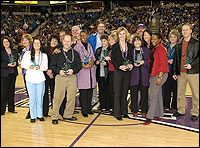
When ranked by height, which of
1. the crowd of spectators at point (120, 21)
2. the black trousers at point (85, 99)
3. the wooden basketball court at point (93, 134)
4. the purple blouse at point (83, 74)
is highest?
the crowd of spectators at point (120, 21)

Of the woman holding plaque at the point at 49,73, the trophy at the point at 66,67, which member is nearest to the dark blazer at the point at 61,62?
the trophy at the point at 66,67

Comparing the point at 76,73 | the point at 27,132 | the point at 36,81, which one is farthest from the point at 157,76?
the point at 27,132

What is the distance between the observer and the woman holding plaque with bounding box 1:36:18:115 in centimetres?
415

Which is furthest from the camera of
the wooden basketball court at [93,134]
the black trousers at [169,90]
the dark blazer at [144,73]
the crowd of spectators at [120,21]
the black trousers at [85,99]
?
the crowd of spectators at [120,21]

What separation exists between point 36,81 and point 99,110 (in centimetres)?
153

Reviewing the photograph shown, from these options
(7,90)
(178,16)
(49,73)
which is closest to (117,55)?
(49,73)

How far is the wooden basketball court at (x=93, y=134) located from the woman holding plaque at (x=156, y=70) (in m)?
0.36

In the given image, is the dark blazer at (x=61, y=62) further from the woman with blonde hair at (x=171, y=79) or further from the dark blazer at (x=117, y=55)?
the woman with blonde hair at (x=171, y=79)

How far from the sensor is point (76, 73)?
3.97 m

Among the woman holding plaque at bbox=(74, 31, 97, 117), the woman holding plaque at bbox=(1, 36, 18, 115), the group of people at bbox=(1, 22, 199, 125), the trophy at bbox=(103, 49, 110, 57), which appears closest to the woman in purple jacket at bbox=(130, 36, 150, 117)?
the group of people at bbox=(1, 22, 199, 125)

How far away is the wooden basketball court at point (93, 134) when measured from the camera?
312cm

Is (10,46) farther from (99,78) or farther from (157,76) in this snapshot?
(157,76)

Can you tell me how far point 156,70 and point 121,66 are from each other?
1.96 ft

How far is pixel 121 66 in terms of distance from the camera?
12.6 ft
